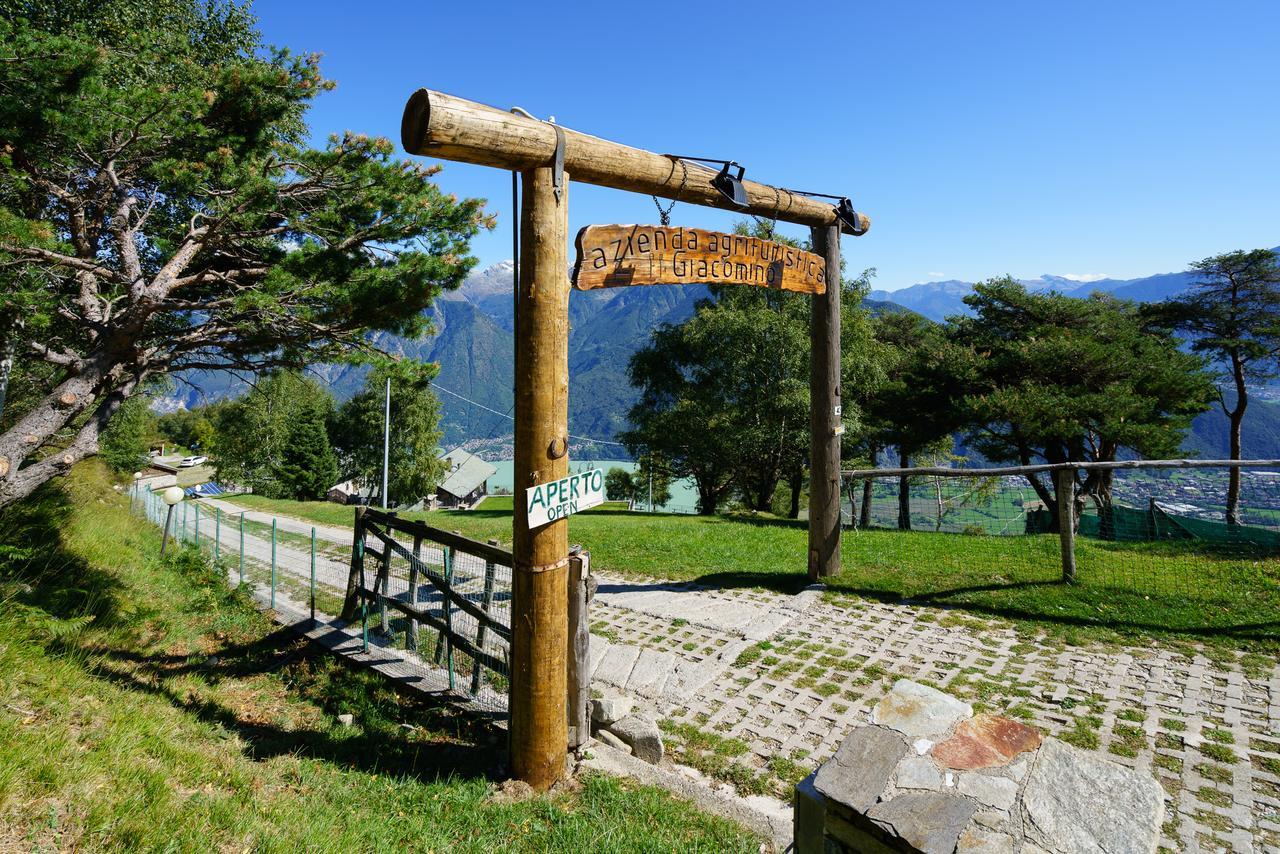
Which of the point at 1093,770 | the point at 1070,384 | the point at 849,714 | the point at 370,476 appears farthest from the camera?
the point at 370,476

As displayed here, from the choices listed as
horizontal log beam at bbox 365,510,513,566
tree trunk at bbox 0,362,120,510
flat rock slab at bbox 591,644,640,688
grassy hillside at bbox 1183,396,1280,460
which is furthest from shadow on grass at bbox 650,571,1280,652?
grassy hillside at bbox 1183,396,1280,460

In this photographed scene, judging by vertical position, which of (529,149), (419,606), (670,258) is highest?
(529,149)

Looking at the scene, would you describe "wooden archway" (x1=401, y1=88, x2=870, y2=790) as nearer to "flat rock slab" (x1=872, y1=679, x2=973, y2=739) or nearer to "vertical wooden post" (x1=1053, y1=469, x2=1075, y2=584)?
"flat rock slab" (x1=872, y1=679, x2=973, y2=739)

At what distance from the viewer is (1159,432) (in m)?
16.4

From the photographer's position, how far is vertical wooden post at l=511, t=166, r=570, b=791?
4.00 metres

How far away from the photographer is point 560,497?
4043 millimetres

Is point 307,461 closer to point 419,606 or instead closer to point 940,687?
point 419,606

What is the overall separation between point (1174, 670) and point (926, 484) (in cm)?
655

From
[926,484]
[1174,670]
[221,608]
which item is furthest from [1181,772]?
[221,608]

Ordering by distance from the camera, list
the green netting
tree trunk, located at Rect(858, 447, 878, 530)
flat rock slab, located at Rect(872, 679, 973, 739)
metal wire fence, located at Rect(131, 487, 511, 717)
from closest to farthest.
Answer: flat rock slab, located at Rect(872, 679, 973, 739)
metal wire fence, located at Rect(131, 487, 511, 717)
the green netting
tree trunk, located at Rect(858, 447, 878, 530)

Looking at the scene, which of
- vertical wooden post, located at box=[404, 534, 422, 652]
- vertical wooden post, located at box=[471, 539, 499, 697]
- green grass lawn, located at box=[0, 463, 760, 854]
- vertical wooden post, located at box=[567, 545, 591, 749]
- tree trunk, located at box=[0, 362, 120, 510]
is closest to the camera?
green grass lawn, located at box=[0, 463, 760, 854]

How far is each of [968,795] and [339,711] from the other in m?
5.34

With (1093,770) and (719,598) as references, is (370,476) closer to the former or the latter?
(719,598)

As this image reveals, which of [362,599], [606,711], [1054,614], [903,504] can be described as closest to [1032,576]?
[1054,614]
